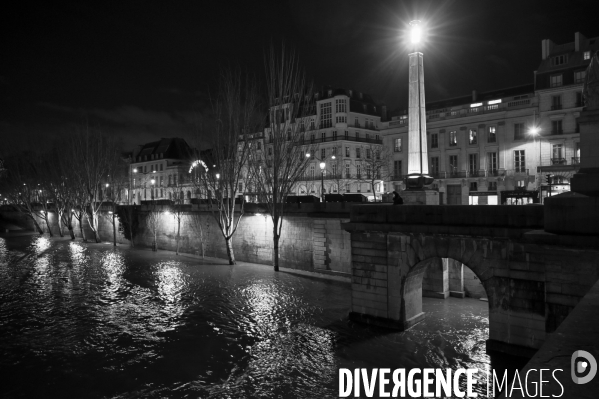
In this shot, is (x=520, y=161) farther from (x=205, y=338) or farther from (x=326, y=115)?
Result: (x=205, y=338)

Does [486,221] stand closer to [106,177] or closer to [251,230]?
[251,230]

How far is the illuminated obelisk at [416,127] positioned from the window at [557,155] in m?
24.7

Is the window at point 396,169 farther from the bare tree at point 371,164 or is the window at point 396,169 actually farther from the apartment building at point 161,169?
the apartment building at point 161,169

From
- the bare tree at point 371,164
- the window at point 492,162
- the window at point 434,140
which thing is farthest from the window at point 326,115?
the window at point 492,162

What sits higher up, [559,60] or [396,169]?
[559,60]

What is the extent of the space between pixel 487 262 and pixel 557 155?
97.3 ft

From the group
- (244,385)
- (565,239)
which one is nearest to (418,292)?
(565,239)

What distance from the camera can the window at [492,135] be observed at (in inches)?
1656

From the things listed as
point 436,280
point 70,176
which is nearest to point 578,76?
point 436,280

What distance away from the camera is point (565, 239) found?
1215 cm

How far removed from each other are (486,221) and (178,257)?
30.2 meters

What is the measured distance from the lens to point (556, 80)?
39.8m

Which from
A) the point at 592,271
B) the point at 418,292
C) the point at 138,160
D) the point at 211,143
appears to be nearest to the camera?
the point at 592,271

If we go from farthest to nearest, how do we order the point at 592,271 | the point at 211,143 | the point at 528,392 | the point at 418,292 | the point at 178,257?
1. the point at 178,257
2. the point at 211,143
3. the point at 418,292
4. the point at 592,271
5. the point at 528,392
